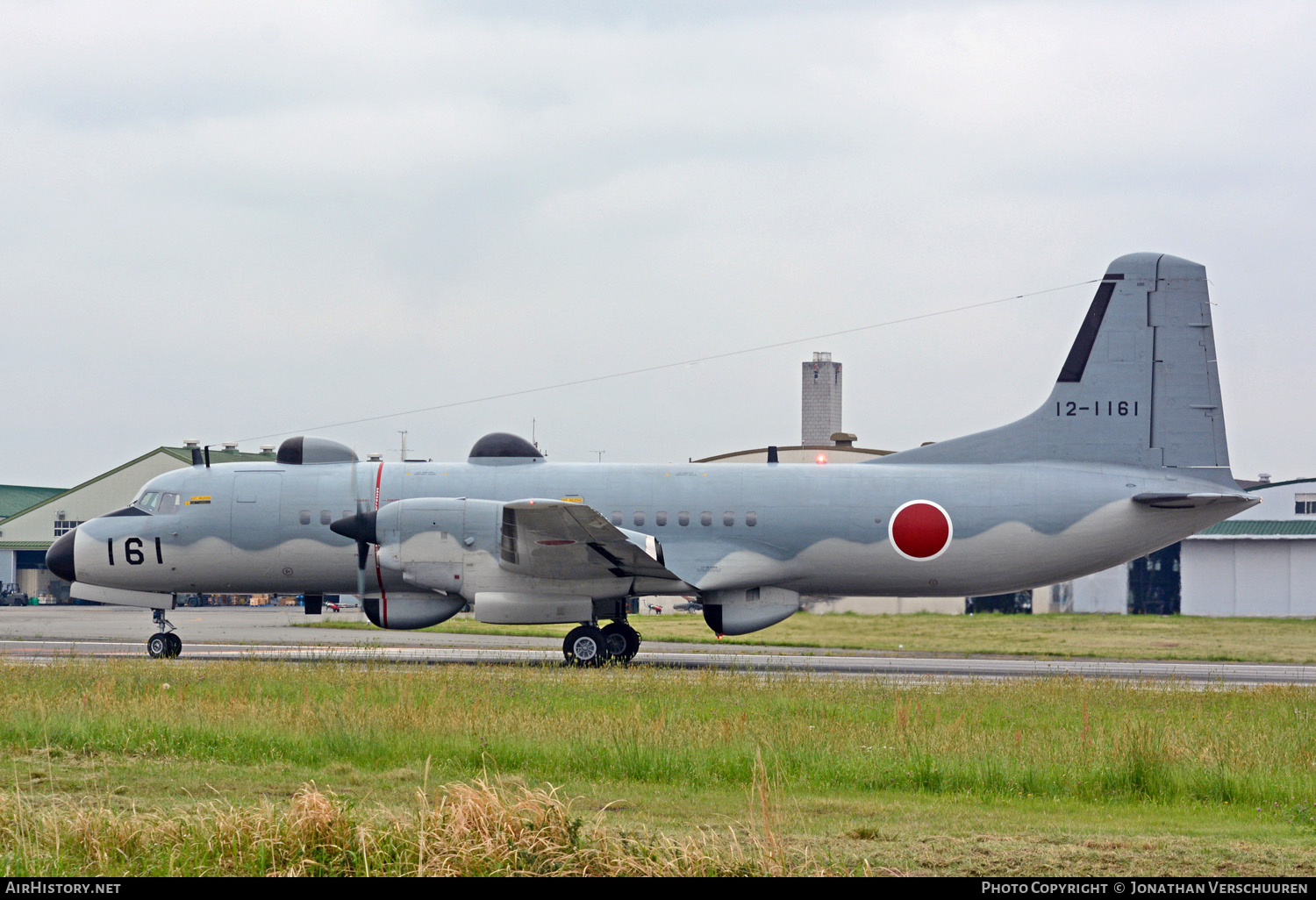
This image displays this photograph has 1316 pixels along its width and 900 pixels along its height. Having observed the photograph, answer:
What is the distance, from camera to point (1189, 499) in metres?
23.7

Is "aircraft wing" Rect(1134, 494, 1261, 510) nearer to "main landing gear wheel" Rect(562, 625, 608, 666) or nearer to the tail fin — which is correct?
the tail fin

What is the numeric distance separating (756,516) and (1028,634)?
16.0 meters

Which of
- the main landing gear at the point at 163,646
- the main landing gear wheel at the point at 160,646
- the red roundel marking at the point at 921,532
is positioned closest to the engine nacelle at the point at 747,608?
the red roundel marking at the point at 921,532

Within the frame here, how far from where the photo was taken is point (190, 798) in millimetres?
10352

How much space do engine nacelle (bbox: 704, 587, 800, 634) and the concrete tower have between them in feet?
138

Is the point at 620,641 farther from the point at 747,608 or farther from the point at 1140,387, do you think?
the point at 1140,387

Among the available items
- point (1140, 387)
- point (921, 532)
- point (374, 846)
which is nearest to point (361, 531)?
point (921, 532)

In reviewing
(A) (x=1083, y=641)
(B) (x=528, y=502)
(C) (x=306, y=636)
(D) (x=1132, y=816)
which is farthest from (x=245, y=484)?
(A) (x=1083, y=641)

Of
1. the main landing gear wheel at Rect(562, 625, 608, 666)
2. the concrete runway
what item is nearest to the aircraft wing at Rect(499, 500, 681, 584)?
the main landing gear wheel at Rect(562, 625, 608, 666)

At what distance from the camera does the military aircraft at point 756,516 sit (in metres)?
23.9

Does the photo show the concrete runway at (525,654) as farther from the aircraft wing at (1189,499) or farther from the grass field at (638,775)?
the grass field at (638,775)

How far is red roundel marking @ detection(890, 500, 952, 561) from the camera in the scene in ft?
80.8
